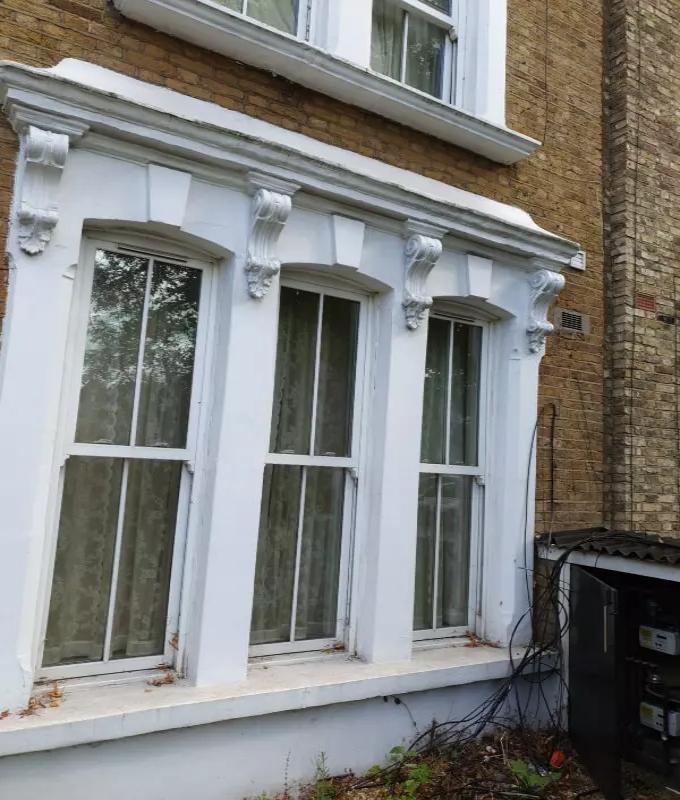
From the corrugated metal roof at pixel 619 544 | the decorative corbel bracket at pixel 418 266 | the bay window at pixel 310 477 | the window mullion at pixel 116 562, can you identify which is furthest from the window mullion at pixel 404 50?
the corrugated metal roof at pixel 619 544

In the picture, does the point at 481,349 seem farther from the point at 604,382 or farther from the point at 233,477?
the point at 233,477

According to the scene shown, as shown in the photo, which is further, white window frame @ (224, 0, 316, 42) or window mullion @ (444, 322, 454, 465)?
window mullion @ (444, 322, 454, 465)

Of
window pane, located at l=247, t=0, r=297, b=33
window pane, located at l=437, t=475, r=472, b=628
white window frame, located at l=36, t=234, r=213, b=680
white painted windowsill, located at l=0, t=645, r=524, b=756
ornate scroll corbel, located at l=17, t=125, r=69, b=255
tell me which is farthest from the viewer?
window pane, located at l=437, t=475, r=472, b=628

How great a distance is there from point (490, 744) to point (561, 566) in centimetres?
123

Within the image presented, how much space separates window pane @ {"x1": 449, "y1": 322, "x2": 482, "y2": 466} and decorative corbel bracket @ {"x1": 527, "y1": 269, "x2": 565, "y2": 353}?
40 cm

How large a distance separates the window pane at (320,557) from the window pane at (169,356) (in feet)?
3.09

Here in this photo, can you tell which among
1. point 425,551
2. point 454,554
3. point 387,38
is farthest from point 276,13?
point 454,554

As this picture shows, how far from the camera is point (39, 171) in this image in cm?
315

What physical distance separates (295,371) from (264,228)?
922 millimetres

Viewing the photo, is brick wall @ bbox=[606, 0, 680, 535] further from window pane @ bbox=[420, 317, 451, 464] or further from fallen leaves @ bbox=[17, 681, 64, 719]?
fallen leaves @ bbox=[17, 681, 64, 719]

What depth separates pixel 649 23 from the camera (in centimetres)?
587

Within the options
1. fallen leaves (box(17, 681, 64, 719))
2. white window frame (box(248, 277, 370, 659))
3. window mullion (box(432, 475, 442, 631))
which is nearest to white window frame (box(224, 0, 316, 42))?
white window frame (box(248, 277, 370, 659))

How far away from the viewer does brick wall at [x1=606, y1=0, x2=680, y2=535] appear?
17.3 feet

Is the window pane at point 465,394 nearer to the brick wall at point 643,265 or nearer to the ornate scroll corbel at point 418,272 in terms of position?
the ornate scroll corbel at point 418,272
